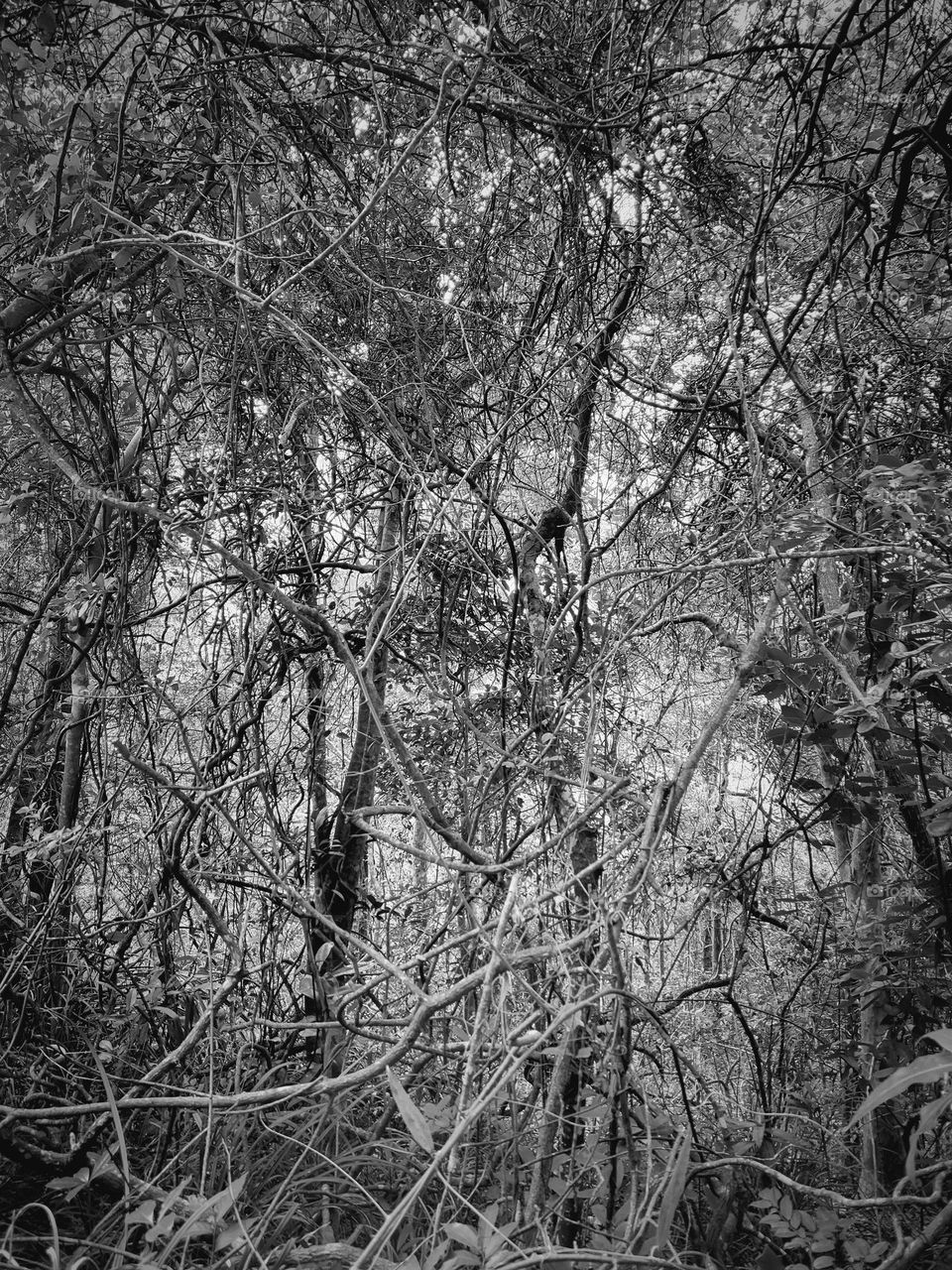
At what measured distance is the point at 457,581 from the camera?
9.00ft

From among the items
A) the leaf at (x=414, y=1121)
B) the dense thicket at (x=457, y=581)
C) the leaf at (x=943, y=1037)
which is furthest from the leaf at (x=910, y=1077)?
the leaf at (x=414, y=1121)

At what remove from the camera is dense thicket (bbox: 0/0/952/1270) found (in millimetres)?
1624

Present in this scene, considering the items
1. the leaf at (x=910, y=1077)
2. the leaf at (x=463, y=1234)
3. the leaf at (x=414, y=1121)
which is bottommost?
the leaf at (x=463, y=1234)

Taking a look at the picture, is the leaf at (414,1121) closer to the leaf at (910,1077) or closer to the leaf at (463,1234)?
the leaf at (463,1234)

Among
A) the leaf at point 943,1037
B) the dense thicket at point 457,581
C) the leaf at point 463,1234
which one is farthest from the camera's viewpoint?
the dense thicket at point 457,581

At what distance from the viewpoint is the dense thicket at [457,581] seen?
5.33 ft

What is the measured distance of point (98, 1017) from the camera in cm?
188

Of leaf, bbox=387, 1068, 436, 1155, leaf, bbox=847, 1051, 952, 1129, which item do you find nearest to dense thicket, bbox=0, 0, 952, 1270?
leaf, bbox=387, 1068, 436, 1155

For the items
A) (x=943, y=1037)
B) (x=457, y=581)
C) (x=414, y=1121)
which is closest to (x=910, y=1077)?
(x=943, y=1037)

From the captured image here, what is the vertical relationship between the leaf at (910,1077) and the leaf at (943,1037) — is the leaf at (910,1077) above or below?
below

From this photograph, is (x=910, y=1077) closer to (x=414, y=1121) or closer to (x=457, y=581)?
(x=414, y=1121)

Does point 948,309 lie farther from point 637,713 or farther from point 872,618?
point 637,713

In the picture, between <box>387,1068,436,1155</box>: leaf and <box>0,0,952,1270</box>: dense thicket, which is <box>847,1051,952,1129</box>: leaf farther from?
<box>387,1068,436,1155</box>: leaf

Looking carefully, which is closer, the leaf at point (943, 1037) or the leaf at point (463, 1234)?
the leaf at point (943, 1037)
